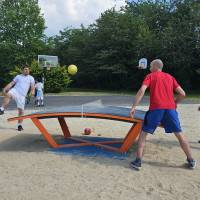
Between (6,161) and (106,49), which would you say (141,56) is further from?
(6,161)

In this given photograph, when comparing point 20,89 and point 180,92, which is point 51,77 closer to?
point 20,89

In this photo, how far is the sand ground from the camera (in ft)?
17.0

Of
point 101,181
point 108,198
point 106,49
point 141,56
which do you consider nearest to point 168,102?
point 101,181

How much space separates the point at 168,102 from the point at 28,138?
3735 millimetres

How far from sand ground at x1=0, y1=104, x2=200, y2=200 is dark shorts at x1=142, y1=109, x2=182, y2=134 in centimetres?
61

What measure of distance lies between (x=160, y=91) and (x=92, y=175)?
1669 millimetres

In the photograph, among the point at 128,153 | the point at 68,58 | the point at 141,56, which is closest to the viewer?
the point at 128,153

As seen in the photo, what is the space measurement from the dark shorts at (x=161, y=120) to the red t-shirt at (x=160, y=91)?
79 millimetres

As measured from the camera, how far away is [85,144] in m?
8.12

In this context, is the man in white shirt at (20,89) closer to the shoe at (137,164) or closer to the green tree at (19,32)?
the shoe at (137,164)

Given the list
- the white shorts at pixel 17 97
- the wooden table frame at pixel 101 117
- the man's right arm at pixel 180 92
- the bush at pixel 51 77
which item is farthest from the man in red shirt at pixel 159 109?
the bush at pixel 51 77

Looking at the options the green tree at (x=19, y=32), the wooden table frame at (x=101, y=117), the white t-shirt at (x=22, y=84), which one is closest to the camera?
the wooden table frame at (x=101, y=117)

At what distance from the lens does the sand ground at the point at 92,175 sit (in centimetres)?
518

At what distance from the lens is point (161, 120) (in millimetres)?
6480
